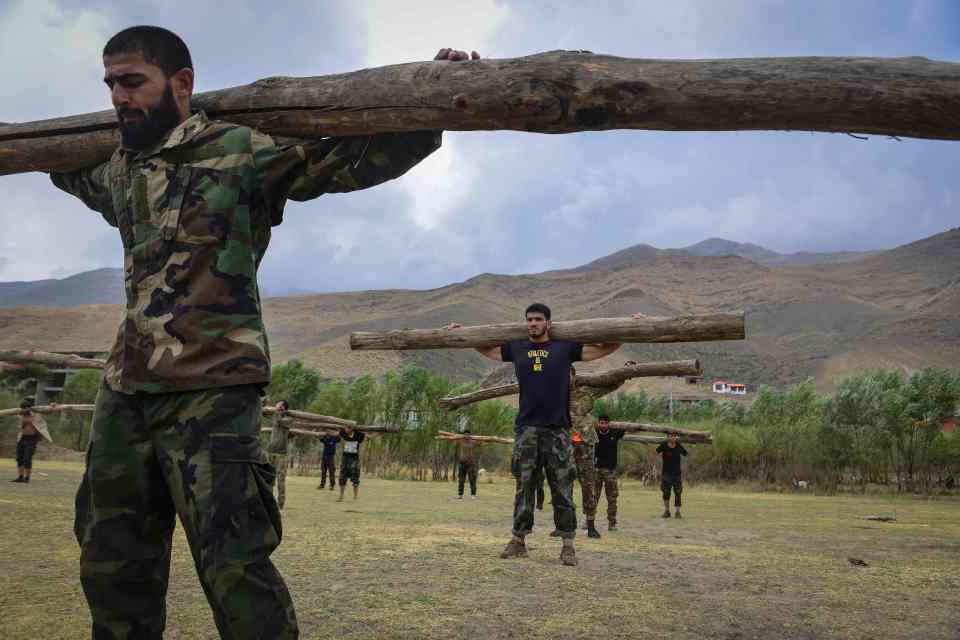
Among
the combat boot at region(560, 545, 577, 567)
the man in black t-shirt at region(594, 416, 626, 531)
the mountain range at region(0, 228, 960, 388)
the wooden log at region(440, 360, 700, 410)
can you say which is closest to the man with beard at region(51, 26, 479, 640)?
the combat boot at region(560, 545, 577, 567)

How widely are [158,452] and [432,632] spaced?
255cm

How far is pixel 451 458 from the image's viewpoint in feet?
131

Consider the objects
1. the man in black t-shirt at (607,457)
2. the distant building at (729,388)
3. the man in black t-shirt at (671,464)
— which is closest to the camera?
the man in black t-shirt at (607,457)

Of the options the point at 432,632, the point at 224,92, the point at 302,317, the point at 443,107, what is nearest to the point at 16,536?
the point at 432,632

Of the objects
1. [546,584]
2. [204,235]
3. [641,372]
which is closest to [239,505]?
[204,235]

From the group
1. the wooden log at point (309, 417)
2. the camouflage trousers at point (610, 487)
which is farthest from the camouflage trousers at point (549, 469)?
the wooden log at point (309, 417)

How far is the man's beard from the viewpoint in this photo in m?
→ 2.89

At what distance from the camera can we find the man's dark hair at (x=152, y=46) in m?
2.85

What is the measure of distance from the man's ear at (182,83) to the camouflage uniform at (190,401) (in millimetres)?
159

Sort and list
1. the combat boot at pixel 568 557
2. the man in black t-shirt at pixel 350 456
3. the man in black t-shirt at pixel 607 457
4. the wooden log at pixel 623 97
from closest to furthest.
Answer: the wooden log at pixel 623 97
the combat boot at pixel 568 557
the man in black t-shirt at pixel 607 457
the man in black t-shirt at pixel 350 456

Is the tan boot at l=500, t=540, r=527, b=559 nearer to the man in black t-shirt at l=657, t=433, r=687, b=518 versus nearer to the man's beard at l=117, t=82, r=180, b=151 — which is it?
the man's beard at l=117, t=82, r=180, b=151

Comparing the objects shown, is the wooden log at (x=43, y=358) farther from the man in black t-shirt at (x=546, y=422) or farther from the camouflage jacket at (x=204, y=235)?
the camouflage jacket at (x=204, y=235)

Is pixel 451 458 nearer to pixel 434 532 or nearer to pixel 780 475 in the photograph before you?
pixel 780 475

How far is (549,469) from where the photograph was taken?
25.7ft
